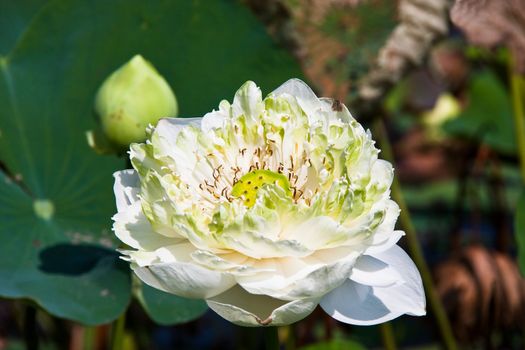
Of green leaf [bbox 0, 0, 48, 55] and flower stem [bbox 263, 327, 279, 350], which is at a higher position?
green leaf [bbox 0, 0, 48, 55]

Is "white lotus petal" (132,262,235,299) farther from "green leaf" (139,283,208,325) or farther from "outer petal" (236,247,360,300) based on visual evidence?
"green leaf" (139,283,208,325)

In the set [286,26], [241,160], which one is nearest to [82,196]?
[241,160]

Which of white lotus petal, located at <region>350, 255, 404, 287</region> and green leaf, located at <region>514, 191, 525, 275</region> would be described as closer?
→ white lotus petal, located at <region>350, 255, 404, 287</region>

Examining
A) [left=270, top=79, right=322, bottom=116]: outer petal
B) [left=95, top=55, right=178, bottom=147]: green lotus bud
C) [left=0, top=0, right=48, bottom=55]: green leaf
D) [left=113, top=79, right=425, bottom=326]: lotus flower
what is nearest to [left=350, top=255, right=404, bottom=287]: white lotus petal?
[left=113, top=79, right=425, bottom=326]: lotus flower

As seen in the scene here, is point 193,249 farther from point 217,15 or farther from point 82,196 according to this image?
point 217,15

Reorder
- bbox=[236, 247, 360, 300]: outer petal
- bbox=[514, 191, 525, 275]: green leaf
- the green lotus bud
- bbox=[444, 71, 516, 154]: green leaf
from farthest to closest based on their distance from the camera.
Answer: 1. bbox=[444, 71, 516, 154]: green leaf
2. bbox=[514, 191, 525, 275]: green leaf
3. the green lotus bud
4. bbox=[236, 247, 360, 300]: outer petal
